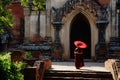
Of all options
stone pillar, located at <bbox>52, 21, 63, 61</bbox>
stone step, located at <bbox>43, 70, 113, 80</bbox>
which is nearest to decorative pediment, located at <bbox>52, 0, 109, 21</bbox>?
stone pillar, located at <bbox>52, 21, 63, 61</bbox>

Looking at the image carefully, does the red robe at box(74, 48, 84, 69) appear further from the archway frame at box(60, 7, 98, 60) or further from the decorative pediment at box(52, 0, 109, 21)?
the decorative pediment at box(52, 0, 109, 21)

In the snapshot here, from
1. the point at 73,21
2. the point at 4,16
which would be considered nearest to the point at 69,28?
the point at 73,21

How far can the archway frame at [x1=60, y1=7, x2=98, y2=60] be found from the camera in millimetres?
20641

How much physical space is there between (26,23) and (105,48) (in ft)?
17.2

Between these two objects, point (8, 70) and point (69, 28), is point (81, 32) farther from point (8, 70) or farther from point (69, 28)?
point (8, 70)

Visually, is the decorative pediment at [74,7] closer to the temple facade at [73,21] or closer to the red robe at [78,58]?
the temple facade at [73,21]

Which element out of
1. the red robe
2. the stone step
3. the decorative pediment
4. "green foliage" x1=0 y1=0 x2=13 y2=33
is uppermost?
the decorative pediment

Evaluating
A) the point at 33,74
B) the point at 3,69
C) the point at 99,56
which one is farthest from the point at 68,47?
the point at 3,69

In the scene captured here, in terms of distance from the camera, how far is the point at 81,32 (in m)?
22.5

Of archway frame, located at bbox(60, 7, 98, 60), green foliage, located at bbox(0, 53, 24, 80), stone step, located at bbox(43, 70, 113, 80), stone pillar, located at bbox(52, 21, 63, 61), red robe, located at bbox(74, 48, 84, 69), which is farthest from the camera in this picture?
archway frame, located at bbox(60, 7, 98, 60)

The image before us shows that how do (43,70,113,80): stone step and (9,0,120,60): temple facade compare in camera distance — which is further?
(9,0,120,60): temple facade

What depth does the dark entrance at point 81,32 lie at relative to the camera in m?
22.0

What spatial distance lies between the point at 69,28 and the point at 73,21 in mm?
798

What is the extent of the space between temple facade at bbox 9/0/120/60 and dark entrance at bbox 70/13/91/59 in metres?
0.19
